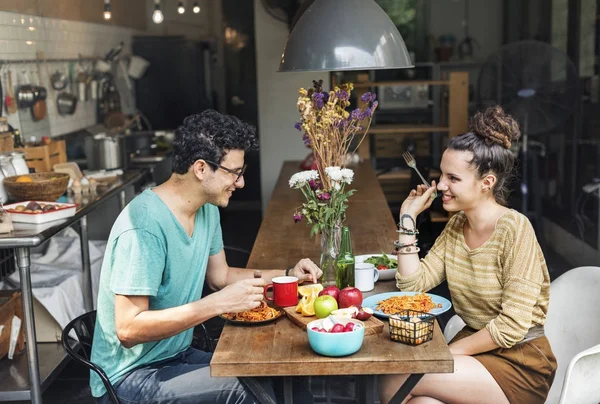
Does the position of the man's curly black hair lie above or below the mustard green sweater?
above

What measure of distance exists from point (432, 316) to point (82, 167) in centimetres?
439

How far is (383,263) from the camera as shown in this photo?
283 cm

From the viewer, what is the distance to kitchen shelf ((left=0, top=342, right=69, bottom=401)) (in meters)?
3.38

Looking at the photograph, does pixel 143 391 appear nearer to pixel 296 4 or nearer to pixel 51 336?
pixel 51 336

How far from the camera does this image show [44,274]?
14.4 ft

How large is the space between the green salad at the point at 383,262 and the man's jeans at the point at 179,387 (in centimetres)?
79

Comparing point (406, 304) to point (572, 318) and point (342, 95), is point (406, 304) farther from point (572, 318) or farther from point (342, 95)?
point (342, 95)

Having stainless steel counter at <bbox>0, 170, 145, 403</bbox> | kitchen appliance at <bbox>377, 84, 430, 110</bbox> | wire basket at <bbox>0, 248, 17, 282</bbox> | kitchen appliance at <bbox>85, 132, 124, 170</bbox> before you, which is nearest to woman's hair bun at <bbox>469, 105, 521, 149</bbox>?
stainless steel counter at <bbox>0, 170, 145, 403</bbox>

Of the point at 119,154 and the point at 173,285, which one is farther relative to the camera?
the point at 119,154

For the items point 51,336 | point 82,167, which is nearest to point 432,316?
point 51,336

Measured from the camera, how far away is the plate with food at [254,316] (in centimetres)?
224

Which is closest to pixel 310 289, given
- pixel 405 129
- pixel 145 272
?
pixel 145 272

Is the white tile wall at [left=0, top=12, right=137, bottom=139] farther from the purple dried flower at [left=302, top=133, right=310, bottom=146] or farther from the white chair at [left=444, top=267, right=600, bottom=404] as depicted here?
the white chair at [left=444, top=267, right=600, bottom=404]

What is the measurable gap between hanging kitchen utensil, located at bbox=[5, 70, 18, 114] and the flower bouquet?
2.63 m
